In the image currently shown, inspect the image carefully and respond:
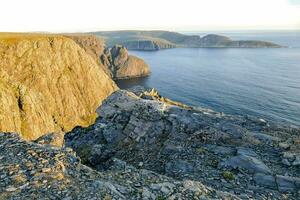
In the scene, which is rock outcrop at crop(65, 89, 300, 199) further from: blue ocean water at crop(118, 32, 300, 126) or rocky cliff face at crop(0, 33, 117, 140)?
blue ocean water at crop(118, 32, 300, 126)

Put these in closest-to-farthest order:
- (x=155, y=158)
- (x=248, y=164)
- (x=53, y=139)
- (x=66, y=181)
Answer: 1. (x=66, y=181)
2. (x=248, y=164)
3. (x=155, y=158)
4. (x=53, y=139)

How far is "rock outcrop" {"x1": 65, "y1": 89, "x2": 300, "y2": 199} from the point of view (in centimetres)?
1902

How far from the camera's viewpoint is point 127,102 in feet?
102

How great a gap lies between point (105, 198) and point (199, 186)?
15.9 ft

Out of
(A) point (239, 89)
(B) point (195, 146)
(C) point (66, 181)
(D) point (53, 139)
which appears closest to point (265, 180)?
(B) point (195, 146)

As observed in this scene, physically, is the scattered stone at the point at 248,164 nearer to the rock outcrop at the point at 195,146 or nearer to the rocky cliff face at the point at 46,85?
the rock outcrop at the point at 195,146

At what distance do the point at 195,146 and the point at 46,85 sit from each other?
3529 inches

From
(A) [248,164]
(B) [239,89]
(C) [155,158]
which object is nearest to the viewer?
(A) [248,164]

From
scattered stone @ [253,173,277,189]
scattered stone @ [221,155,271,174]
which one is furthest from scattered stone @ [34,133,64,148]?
scattered stone @ [253,173,277,189]

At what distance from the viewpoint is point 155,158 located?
920 inches

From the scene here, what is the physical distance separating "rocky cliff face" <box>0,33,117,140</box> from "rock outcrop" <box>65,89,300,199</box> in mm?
48825

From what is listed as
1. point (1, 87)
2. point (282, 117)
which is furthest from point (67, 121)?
point (282, 117)

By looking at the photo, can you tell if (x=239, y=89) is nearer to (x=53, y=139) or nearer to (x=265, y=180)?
(x=53, y=139)

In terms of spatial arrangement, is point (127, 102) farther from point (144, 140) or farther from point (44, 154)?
point (44, 154)
